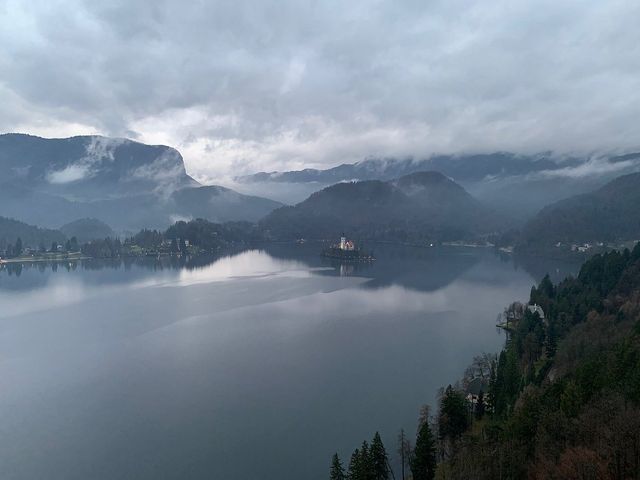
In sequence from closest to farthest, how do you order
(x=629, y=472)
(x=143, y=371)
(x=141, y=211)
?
(x=629, y=472), (x=143, y=371), (x=141, y=211)

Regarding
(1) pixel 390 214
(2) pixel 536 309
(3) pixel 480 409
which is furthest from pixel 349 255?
(1) pixel 390 214

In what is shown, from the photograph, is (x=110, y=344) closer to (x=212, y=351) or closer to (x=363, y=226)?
(x=212, y=351)

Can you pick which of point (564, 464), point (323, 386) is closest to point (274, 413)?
point (323, 386)

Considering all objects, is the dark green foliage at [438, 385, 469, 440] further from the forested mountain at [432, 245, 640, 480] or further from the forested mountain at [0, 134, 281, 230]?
the forested mountain at [0, 134, 281, 230]

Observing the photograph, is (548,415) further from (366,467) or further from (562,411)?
(366,467)

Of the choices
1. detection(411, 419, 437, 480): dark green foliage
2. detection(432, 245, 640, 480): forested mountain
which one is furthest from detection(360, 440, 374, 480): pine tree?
detection(432, 245, 640, 480): forested mountain

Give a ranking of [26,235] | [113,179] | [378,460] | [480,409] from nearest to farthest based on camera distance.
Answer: [378,460], [480,409], [26,235], [113,179]
